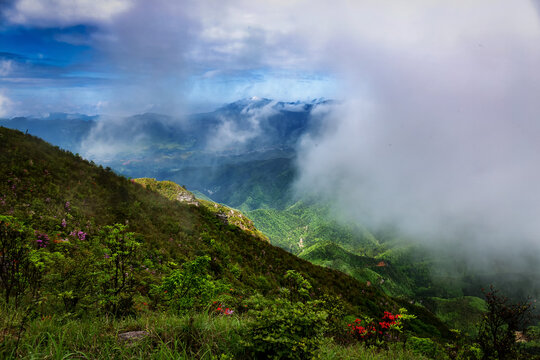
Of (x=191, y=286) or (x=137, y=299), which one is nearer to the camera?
(x=191, y=286)

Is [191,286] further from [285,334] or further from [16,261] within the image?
[16,261]

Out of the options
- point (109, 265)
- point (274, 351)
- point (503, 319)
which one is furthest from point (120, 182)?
point (503, 319)

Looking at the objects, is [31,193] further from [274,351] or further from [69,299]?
[274,351]

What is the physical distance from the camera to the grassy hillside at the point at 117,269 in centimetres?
439

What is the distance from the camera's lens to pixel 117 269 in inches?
259

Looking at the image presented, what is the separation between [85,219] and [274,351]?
1409cm

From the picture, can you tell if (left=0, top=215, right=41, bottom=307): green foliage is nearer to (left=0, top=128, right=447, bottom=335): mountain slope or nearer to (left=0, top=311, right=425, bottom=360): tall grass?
(left=0, top=128, right=447, bottom=335): mountain slope

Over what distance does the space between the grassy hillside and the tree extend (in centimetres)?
360

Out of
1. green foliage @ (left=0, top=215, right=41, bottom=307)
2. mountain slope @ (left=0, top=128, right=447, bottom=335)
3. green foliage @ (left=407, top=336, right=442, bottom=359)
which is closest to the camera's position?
green foliage @ (left=0, top=215, right=41, bottom=307)

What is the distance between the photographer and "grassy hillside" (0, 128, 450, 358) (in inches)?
173

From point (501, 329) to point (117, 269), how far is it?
1222cm

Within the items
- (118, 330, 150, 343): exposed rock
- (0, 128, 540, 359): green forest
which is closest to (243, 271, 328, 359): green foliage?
(0, 128, 540, 359): green forest

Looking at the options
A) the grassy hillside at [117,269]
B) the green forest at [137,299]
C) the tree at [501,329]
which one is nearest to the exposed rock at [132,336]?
the green forest at [137,299]

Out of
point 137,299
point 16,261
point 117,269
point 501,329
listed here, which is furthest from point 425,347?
point 16,261
